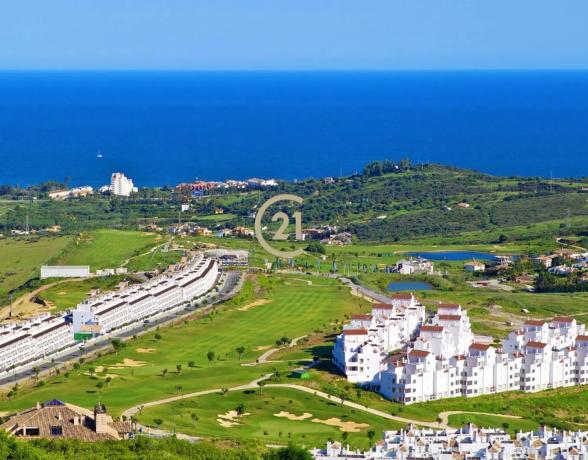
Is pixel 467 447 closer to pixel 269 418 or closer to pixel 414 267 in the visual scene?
pixel 269 418

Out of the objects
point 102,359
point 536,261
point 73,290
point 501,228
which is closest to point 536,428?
point 102,359

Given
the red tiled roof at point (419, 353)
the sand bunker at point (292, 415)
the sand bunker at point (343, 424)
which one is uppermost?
the red tiled roof at point (419, 353)

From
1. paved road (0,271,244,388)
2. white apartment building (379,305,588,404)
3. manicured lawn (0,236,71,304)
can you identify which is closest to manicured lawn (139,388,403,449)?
white apartment building (379,305,588,404)

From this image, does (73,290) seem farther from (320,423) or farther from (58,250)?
(320,423)

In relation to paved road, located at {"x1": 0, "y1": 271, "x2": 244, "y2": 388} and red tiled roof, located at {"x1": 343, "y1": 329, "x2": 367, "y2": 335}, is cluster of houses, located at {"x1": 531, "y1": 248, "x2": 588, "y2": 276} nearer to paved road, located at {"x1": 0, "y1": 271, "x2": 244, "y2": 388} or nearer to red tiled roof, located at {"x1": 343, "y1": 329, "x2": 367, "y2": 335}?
paved road, located at {"x1": 0, "y1": 271, "x2": 244, "y2": 388}

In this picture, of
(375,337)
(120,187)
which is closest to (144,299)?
(375,337)

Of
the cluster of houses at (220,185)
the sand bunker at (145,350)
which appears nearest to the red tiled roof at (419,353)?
the sand bunker at (145,350)

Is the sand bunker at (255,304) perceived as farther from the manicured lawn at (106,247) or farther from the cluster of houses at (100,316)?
the manicured lawn at (106,247)
